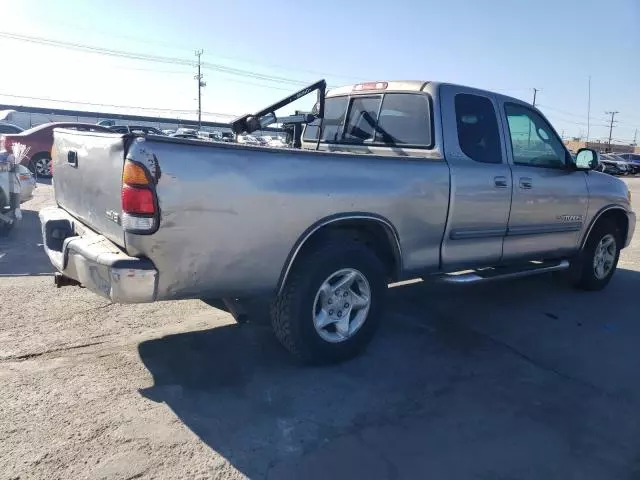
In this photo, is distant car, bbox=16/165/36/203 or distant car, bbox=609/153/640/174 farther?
distant car, bbox=609/153/640/174

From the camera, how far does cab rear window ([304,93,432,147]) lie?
4652 millimetres

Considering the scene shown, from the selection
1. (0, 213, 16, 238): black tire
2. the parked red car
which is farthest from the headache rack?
the parked red car

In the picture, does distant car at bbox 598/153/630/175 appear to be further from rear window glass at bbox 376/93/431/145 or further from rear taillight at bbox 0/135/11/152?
rear window glass at bbox 376/93/431/145

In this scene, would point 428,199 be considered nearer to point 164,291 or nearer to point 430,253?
point 430,253

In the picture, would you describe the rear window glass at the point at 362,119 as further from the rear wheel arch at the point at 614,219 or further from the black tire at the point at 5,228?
the black tire at the point at 5,228

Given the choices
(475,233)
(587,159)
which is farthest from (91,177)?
(587,159)

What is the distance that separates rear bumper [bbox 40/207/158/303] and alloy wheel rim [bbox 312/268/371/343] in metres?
1.18

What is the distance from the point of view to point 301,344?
147 inches

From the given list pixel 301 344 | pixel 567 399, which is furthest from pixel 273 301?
pixel 567 399

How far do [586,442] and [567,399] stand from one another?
1.80 feet

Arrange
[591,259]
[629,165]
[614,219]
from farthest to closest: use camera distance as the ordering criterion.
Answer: [629,165] → [614,219] → [591,259]

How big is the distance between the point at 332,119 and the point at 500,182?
1.81 metres

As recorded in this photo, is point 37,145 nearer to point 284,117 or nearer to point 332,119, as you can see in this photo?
point 284,117

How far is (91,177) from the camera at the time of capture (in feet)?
11.8
